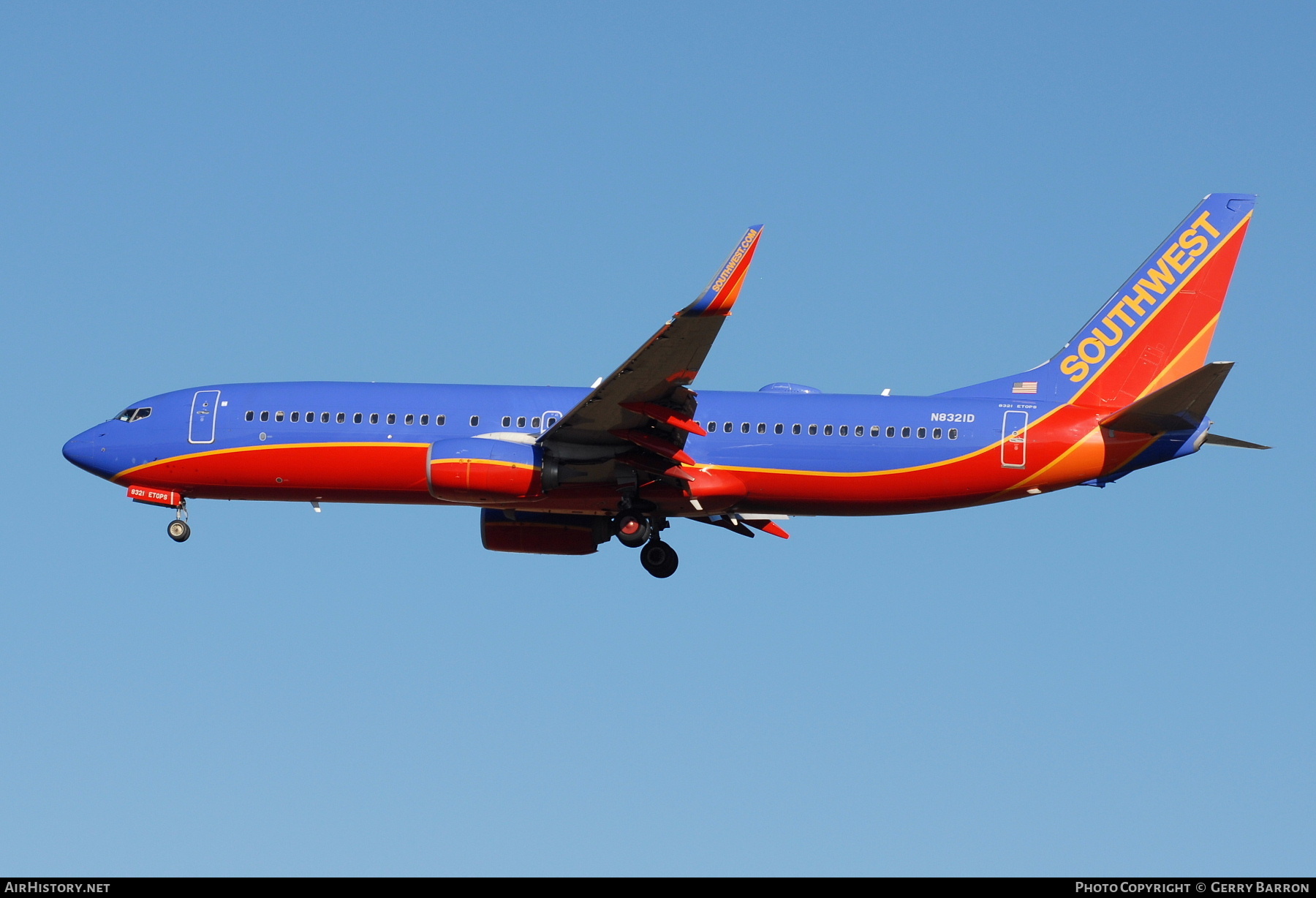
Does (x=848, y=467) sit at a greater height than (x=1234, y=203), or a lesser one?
lesser

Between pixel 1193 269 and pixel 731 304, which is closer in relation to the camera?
pixel 731 304

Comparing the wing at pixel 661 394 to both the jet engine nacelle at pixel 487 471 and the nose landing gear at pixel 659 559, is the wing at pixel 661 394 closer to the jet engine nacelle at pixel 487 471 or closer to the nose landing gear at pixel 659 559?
the jet engine nacelle at pixel 487 471

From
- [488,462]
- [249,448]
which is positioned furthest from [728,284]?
[249,448]

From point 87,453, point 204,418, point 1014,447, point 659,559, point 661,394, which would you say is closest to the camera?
point 661,394

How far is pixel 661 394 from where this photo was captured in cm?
4103

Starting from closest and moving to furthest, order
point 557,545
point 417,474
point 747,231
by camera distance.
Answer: point 747,231 < point 417,474 < point 557,545

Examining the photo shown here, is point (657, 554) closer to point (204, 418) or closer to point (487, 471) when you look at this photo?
point (487, 471)

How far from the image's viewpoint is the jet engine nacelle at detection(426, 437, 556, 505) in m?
42.4

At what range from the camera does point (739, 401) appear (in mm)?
44594

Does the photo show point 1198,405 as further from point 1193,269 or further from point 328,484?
point 328,484

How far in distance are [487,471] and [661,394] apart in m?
4.94

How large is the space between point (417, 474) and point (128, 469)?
8.69 metres

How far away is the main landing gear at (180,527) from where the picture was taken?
4697 centimetres

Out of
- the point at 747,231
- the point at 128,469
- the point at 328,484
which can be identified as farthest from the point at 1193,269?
the point at 128,469
